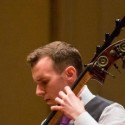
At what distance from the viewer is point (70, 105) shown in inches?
59.7

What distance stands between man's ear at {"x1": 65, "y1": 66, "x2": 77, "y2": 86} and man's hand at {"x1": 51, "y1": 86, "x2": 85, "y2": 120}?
228 millimetres

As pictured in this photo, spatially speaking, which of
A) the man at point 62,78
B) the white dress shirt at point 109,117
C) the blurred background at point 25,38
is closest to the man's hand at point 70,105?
the white dress shirt at point 109,117

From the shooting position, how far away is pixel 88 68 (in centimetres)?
158

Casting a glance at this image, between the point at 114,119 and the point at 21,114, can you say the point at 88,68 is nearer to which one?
the point at 114,119

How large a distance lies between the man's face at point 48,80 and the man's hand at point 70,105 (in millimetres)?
225

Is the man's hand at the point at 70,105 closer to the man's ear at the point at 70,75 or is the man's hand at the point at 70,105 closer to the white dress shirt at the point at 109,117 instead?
the white dress shirt at the point at 109,117

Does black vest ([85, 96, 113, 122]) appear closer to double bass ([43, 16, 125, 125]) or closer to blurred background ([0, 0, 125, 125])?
double bass ([43, 16, 125, 125])

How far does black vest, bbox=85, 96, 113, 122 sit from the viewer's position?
5.69 feet

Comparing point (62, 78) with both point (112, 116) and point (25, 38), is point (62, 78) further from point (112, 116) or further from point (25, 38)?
point (25, 38)

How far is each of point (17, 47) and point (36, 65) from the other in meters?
1.39

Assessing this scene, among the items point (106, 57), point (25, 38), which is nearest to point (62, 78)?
point (106, 57)

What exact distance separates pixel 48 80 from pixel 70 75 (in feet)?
0.26

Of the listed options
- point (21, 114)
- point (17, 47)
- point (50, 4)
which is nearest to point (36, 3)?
point (50, 4)

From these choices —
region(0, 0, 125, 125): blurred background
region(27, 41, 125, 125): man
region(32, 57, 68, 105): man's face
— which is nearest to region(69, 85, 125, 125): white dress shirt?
region(27, 41, 125, 125): man
